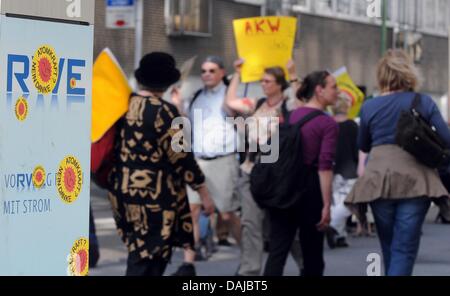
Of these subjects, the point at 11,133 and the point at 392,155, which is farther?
the point at 392,155

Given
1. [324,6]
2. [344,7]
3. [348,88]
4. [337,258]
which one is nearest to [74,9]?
[337,258]

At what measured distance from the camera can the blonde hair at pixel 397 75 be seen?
6738mm

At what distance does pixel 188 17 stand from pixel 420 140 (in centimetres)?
2146

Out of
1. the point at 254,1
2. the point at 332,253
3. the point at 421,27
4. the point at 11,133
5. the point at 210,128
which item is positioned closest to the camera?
the point at 11,133

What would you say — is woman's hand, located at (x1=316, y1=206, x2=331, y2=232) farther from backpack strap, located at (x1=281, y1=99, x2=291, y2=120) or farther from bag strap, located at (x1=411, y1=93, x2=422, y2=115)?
bag strap, located at (x1=411, y1=93, x2=422, y2=115)

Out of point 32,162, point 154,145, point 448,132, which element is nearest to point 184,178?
point 154,145

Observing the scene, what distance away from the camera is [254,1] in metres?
30.6

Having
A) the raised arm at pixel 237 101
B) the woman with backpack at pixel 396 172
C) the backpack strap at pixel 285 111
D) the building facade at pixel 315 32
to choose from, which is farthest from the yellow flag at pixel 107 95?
the building facade at pixel 315 32

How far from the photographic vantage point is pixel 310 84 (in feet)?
24.8

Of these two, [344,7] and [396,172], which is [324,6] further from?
[396,172]

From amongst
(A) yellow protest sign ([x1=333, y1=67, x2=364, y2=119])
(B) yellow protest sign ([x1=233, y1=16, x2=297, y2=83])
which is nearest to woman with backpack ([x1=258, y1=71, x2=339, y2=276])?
(B) yellow protest sign ([x1=233, y1=16, x2=297, y2=83])

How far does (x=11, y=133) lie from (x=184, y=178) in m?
3.40

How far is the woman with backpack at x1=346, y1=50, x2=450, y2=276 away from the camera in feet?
21.6

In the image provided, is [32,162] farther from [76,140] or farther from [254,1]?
[254,1]
